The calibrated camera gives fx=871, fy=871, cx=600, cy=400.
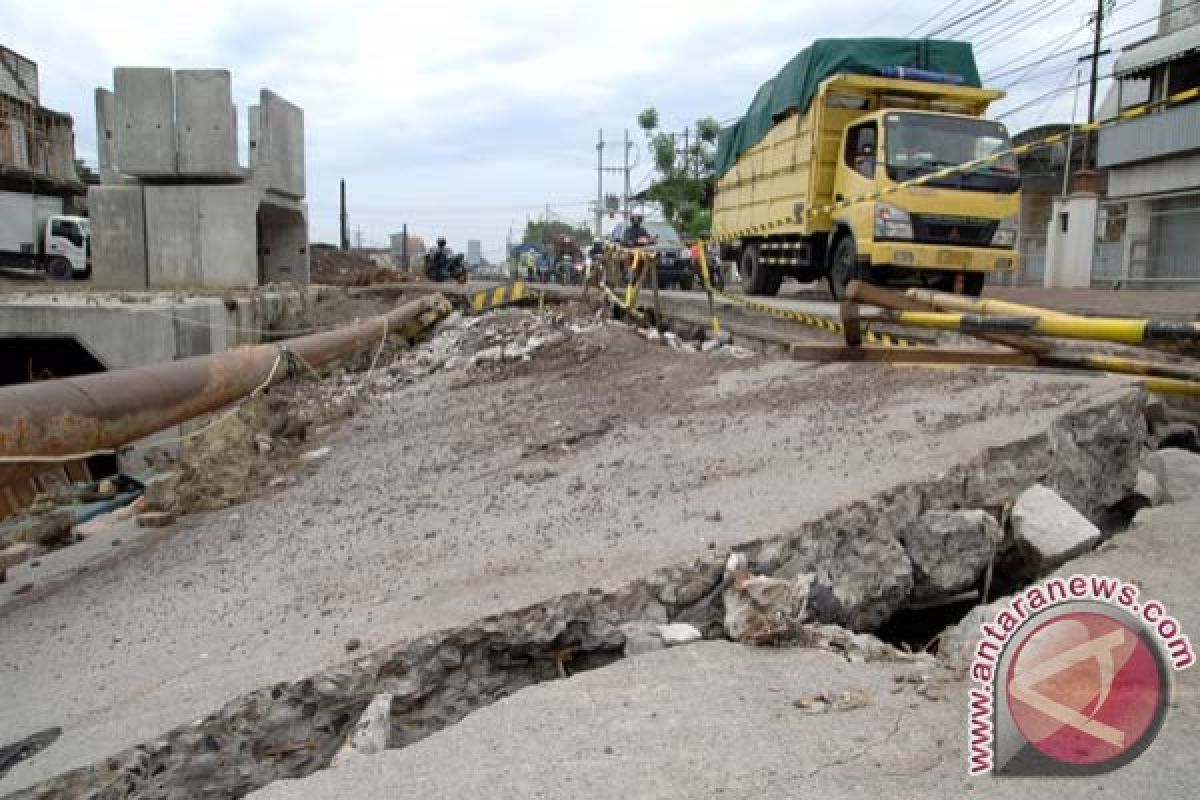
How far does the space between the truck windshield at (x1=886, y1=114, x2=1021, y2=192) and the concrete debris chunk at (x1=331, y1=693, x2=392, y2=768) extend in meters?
8.86

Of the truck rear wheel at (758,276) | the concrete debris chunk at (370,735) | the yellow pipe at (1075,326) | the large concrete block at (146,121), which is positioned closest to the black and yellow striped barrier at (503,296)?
the truck rear wheel at (758,276)

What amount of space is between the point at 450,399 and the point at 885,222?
16.5 ft

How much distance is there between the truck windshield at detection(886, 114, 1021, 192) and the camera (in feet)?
31.9

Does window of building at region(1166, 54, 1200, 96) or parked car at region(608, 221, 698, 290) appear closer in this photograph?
parked car at region(608, 221, 698, 290)

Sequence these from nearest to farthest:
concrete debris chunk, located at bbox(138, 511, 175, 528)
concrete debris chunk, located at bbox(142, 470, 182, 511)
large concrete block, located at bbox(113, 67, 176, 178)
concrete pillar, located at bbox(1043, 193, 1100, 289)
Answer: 1. concrete debris chunk, located at bbox(138, 511, 175, 528)
2. concrete debris chunk, located at bbox(142, 470, 182, 511)
3. large concrete block, located at bbox(113, 67, 176, 178)
4. concrete pillar, located at bbox(1043, 193, 1100, 289)

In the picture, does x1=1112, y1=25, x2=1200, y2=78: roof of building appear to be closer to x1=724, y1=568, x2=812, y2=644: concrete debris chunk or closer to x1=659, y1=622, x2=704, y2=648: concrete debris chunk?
x1=724, y1=568, x2=812, y2=644: concrete debris chunk

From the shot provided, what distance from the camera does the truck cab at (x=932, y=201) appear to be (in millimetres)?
9461

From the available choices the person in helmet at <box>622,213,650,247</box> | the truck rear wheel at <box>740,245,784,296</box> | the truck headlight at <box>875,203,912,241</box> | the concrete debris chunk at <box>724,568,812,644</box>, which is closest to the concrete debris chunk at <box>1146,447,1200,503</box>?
the concrete debris chunk at <box>724,568,812,644</box>

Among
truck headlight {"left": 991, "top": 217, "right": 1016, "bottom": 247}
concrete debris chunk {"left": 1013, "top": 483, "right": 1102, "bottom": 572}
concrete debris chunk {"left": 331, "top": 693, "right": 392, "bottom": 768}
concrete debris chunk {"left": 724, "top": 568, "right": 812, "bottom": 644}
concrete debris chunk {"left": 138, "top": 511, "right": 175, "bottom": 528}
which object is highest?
truck headlight {"left": 991, "top": 217, "right": 1016, "bottom": 247}

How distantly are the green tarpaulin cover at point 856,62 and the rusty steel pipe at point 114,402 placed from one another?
7.63 m

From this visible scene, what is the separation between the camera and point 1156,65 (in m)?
23.5

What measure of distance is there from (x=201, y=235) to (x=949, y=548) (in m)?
15.1

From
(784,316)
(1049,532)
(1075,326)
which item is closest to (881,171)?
(784,316)

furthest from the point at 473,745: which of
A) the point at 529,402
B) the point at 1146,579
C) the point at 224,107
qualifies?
the point at 224,107
